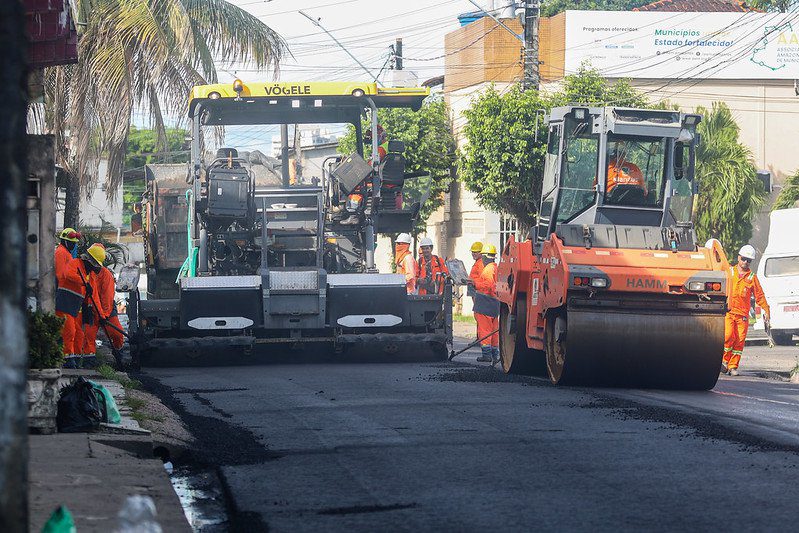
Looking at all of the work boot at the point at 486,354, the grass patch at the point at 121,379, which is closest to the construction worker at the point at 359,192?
the work boot at the point at 486,354

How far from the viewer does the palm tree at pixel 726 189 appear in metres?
34.6

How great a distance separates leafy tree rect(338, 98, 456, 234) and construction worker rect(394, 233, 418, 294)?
1692cm

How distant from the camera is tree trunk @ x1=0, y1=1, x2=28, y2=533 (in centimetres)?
350

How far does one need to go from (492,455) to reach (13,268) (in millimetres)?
4881

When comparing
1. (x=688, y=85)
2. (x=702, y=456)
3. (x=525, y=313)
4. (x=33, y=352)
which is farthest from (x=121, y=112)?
(x=688, y=85)

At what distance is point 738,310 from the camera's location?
652 inches

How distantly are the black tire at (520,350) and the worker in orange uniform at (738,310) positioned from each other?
259 centimetres

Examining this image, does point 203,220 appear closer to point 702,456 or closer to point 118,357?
point 118,357

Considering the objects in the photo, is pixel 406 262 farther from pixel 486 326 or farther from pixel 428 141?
pixel 428 141

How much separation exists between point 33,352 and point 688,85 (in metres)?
32.9

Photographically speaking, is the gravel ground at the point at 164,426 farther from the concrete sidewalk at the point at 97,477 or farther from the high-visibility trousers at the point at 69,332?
the high-visibility trousers at the point at 69,332

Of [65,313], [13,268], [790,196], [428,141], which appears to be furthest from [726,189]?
[13,268]

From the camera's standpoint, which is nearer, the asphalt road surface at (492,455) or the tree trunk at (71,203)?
the asphalt road surface at (492,455)

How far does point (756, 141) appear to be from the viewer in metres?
39.0
